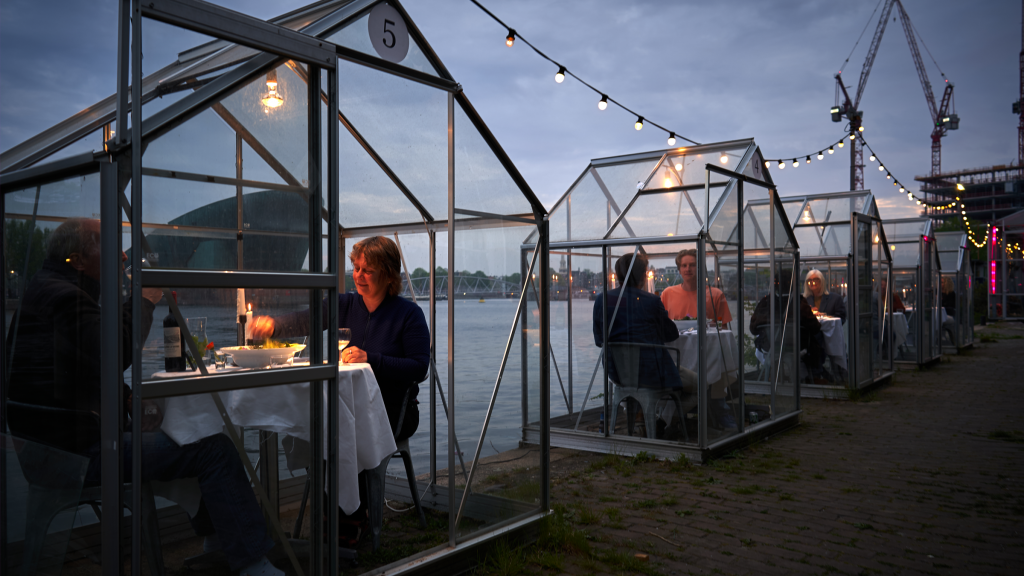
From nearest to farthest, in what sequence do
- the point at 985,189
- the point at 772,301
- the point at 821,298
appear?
the point at 772,301 → the point at 821,298 → the point at 985,189

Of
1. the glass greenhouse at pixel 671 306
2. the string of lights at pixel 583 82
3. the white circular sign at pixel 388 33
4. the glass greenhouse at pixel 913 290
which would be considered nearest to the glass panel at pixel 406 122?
the white circular sign at pixel 388 33

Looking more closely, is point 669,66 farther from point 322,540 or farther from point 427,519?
point 322,540

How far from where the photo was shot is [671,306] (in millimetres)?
6648

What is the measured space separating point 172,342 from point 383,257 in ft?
5.83

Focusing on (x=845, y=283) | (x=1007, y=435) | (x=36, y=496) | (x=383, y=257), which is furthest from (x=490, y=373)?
(x=845, y=283)

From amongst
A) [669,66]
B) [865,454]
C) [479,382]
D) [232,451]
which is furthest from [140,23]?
[669,66]

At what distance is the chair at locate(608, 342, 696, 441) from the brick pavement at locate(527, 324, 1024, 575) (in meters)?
0.46

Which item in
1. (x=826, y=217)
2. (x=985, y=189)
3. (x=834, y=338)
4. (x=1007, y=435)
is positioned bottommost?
(x=1007, y=435)

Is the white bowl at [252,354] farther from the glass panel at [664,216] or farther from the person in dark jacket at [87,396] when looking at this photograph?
the glass panel at [664,216]

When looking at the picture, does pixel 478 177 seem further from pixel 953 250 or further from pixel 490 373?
pixel 953 250

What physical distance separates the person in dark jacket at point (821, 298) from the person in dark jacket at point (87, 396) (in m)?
9.38

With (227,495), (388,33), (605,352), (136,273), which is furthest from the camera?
(605,352)

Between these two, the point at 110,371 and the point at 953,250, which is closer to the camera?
the point at 110,371

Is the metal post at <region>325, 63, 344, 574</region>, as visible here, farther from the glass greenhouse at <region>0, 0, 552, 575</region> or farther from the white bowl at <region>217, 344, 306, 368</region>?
the white bowl at <region>217, 344, 306, 368</region>
